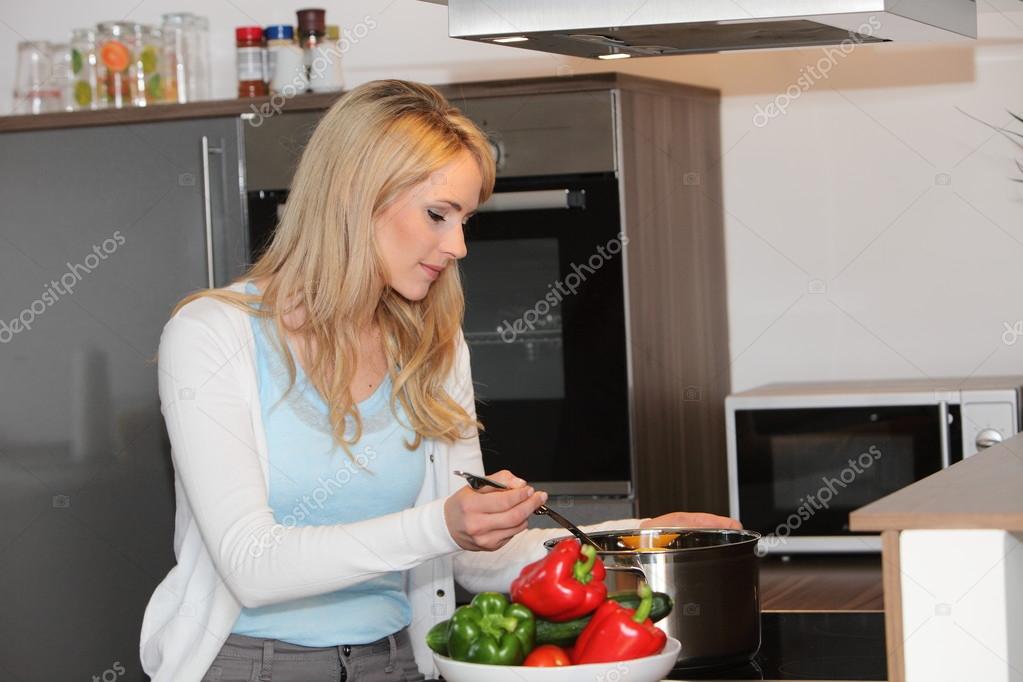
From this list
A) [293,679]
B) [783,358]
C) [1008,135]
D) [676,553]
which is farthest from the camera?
[783,358]

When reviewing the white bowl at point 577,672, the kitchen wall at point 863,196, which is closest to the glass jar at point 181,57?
the kitchen wall at point 863,196

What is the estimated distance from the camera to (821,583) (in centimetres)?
226

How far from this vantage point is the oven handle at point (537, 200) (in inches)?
94.2

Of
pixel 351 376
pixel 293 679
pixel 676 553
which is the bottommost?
pixel 293 679

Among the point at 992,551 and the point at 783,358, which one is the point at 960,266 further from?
the point at 992,551

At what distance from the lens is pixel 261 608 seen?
60.6 inches

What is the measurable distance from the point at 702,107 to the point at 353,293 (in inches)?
52.7

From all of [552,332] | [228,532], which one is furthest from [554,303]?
[228,532]

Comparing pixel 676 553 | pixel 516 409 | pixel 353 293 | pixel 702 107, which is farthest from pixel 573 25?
pixel 702 107

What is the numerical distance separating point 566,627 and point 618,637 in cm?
6

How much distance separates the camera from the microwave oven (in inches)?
91.4

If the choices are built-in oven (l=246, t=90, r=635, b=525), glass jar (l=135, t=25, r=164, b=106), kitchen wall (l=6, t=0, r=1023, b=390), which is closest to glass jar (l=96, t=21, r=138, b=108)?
glass jar (l=135, t=25, r=164, b=106)

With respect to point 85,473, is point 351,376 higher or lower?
higher

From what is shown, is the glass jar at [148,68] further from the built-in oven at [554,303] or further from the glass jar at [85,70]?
the built-in oven at [554,303]
